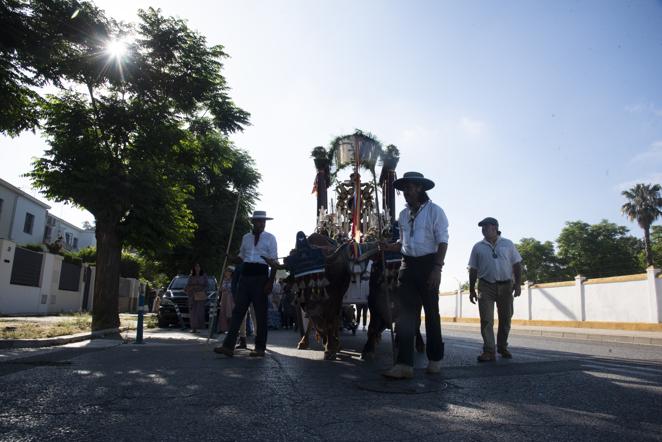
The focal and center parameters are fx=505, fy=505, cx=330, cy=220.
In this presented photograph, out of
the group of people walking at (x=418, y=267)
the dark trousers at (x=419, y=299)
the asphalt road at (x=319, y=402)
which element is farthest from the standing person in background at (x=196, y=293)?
the dark trousers at (x=419, y=299)

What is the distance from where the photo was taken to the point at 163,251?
14.7m

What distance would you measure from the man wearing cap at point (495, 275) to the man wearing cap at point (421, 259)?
2042mm

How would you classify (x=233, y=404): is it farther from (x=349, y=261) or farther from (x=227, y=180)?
(x=227, y=180)

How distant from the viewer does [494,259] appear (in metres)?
7.39

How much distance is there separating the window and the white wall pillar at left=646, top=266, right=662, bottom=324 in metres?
38.9

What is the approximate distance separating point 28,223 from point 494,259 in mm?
39001

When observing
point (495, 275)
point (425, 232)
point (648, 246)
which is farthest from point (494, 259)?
point (648, 246)

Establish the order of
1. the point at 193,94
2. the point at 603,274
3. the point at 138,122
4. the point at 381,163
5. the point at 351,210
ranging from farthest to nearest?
the point at 603,274 < the point at 193,94 < the point at 138,122 < the point at 381,163 < the point at 351,210

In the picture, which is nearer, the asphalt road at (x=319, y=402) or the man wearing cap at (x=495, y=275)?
the asphalt road at (x=319, y=402)

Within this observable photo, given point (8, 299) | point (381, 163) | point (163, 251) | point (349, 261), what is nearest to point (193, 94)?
point (163, 251)

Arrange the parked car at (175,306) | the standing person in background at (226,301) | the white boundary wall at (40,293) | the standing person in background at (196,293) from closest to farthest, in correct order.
Result: 1. the standing person in background at (226,301)
2. the standing person in background at (196,293)
3. the parked car at (175,306)
4. the white boundary wall at (40,293)

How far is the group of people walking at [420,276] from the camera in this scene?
5.22 metres

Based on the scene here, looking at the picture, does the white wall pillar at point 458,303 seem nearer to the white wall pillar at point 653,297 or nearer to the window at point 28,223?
the white wall pillar at point 653,297

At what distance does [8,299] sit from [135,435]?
2074cm
